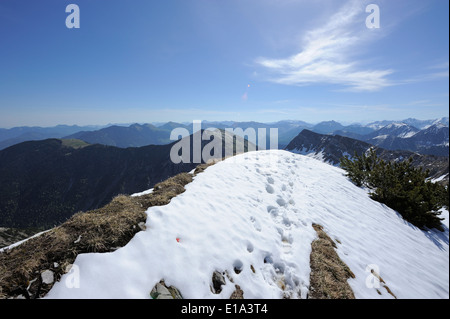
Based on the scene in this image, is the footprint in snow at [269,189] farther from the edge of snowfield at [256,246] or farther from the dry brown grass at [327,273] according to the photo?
the dry brown grass at [327,273]

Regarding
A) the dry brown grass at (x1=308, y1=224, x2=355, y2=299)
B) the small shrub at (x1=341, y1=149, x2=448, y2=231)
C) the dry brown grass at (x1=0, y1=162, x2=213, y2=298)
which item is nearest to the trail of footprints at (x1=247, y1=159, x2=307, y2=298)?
the dry brown grass at (x1=308, y1=224, x2=355, y2=299)

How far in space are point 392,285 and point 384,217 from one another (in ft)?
29.2

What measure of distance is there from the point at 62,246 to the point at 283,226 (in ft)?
27.0

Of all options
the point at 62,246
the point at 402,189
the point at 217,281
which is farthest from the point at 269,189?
the point at 402,189

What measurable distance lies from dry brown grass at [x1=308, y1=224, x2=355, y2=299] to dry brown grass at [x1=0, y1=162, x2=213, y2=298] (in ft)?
20.5

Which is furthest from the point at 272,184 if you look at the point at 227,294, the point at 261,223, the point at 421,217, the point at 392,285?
the point at 421,217

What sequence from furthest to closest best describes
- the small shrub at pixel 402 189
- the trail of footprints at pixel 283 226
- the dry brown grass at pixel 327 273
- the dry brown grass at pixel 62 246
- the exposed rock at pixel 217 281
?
the small shrub at pixel 402 189, the trail of footprints at pixel 283 226, the dry brown grass at pixel 327 273, the exposed rock at pixel 217 281, the dry brown grass at pixel 62 246

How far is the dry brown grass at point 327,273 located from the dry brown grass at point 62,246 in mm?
6236

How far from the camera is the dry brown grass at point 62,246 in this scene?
4.18 meters

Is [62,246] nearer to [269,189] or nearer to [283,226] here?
[283,226]

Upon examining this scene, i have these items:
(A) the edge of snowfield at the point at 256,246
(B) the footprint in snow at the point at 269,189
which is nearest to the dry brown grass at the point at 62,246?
(A) the edge of snowfield at the point at 256,246

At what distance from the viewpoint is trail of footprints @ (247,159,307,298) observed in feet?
19.9

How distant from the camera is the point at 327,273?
261 inches
